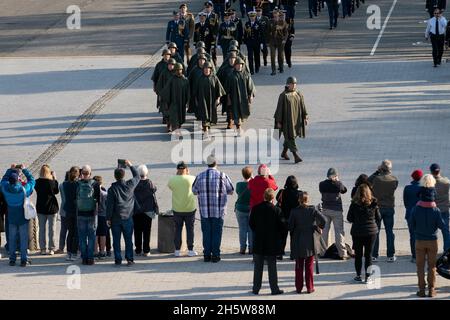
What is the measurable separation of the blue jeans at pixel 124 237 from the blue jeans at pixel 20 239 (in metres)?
1.18

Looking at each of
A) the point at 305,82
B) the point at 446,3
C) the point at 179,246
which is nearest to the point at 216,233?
the point at 179,246

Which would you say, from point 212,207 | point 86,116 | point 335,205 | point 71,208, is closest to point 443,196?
point 335,205

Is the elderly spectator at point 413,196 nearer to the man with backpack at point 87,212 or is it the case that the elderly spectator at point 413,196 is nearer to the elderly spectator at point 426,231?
the elderly spectator at point 426,231

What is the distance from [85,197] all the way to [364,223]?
147 inches

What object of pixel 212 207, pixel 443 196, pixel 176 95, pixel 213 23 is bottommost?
pixel 212 207

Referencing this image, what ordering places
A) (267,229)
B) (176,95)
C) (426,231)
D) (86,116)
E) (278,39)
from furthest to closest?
(278,39), (86,116), (176,95), (267,229), (426,231)

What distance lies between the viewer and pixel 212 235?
18.9 metres

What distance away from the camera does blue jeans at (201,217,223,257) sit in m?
18.9

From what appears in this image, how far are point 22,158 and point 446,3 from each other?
19419mm

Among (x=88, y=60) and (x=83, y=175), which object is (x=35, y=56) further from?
(x=83, y=175)

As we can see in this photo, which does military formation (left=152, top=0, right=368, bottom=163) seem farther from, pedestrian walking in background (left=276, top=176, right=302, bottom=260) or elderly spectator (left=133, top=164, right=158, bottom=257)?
pedestrian walking in background (left=276, top=176, right=302, bottom=260)

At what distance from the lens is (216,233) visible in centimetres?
1897

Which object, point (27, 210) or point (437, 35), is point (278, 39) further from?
point (27, 210)

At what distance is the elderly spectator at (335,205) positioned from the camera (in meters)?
18.7
